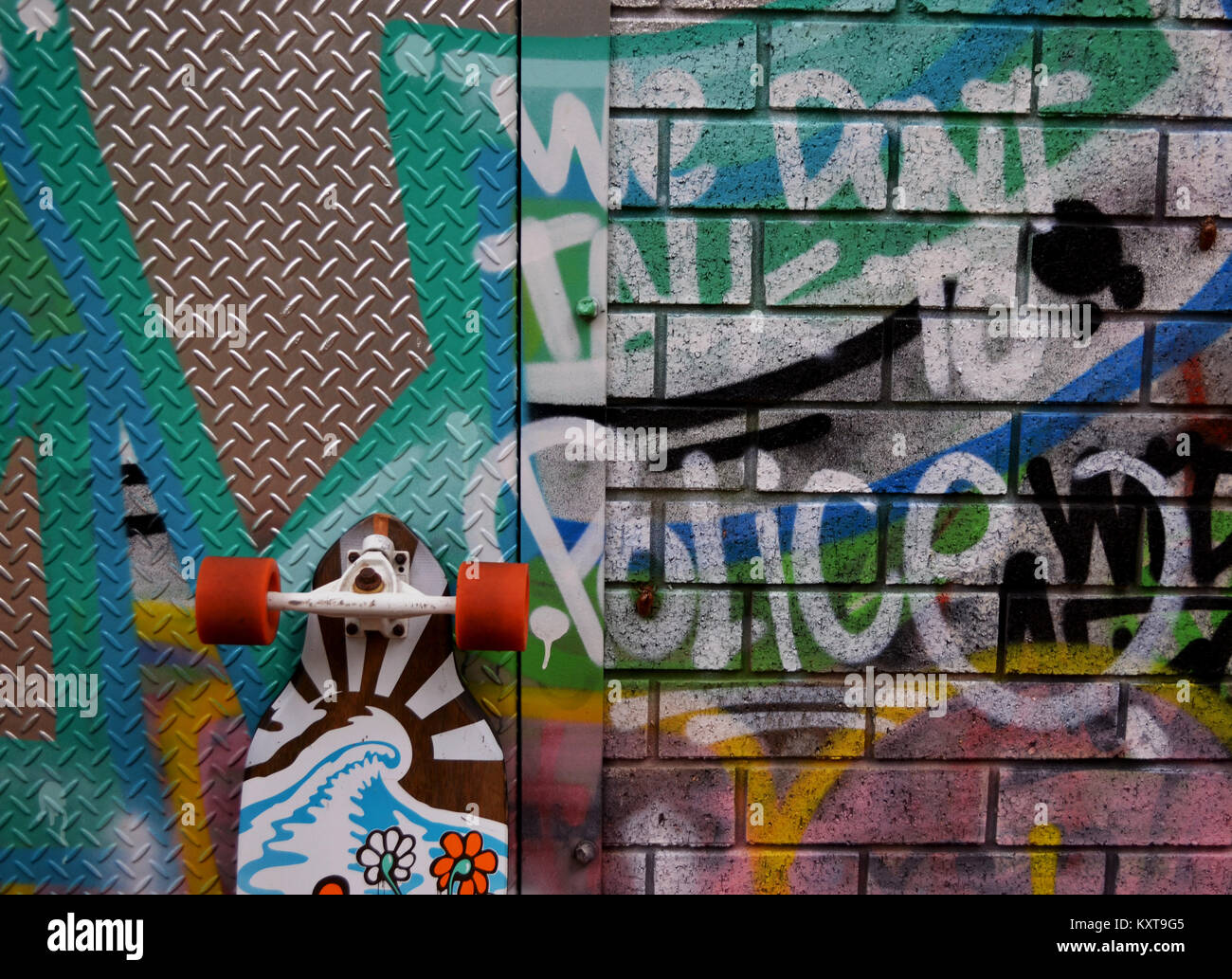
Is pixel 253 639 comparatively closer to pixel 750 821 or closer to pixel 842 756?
pixel 750 821

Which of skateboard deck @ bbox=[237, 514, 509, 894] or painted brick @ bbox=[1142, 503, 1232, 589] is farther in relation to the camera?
painted brick @ bbox=[1142, 503, 1232, 589]

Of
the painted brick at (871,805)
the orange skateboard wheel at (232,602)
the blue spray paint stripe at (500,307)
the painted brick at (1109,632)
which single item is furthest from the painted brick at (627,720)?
the painted brick at (1109,632)

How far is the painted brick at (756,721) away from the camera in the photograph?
2006mm

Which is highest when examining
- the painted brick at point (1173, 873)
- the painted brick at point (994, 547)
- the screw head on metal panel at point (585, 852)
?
the painted brick at point (994, 547)

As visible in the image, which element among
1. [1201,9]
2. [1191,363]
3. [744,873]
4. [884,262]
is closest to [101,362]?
[884,262]

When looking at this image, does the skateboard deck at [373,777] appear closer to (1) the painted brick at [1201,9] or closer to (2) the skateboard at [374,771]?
(2) the skateboard at [374,771]

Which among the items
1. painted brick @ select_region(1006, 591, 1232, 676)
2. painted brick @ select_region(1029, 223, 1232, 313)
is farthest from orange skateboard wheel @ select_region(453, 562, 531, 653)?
painted brick @ select_region(1029, 223, 1232, 313)

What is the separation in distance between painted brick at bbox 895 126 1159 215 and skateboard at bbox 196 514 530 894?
1.65 metres

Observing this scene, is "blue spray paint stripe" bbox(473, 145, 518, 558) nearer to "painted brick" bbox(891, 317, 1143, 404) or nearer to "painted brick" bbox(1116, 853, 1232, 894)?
"painted brick" bbox(891, 317, 1143, 404)

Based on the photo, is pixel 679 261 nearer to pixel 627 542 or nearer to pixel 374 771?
pixel 627 542

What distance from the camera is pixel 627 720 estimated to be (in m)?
2.00

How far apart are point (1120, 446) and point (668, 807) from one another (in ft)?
5.10

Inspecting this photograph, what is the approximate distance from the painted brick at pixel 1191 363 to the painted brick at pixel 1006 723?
811mm

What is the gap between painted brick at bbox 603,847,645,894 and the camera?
202 centimetres
